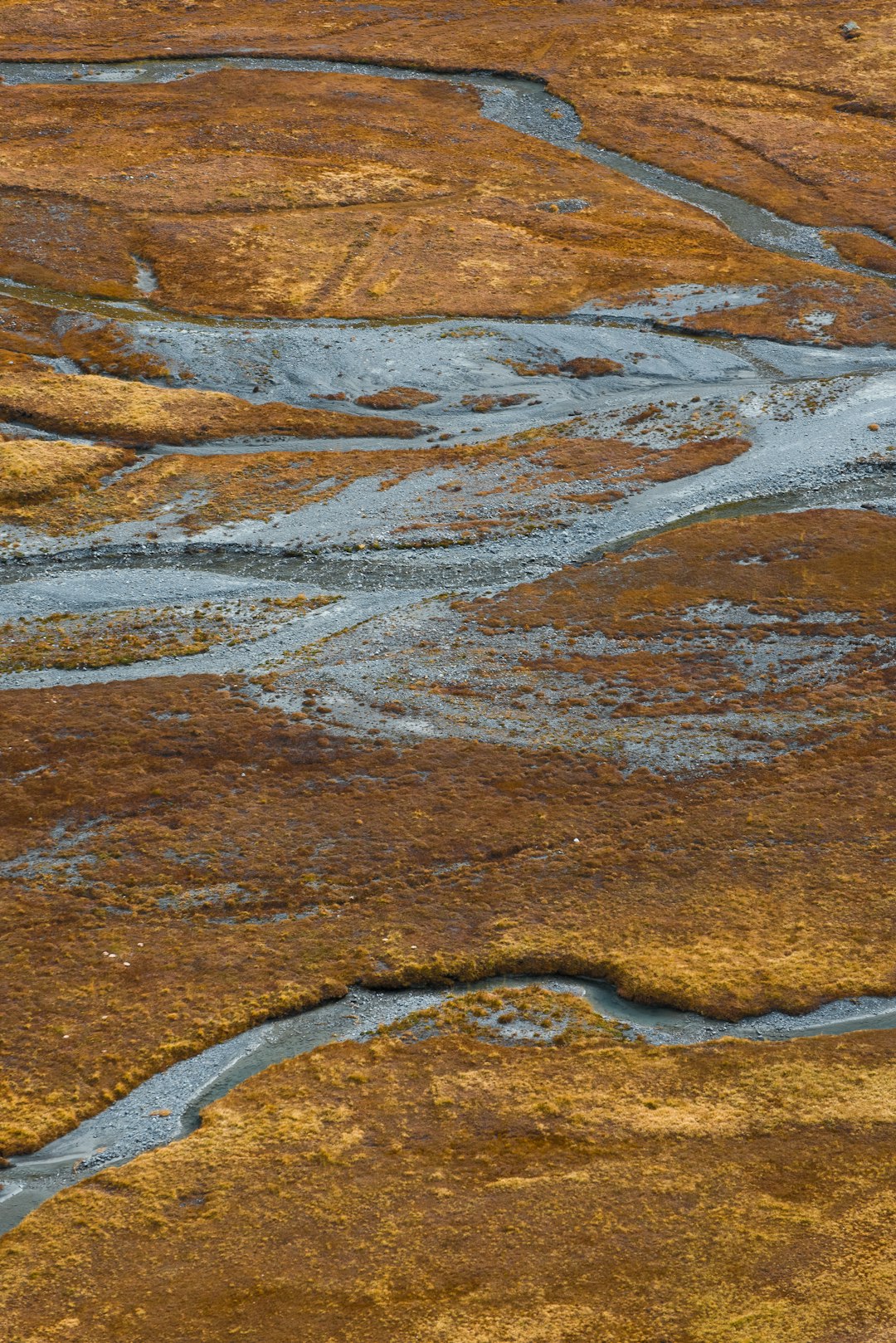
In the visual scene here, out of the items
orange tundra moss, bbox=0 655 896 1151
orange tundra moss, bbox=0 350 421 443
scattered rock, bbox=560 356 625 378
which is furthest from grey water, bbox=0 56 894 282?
orange tundra moss, bbox=0 655 896 1151

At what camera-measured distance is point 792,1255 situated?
3152 cm

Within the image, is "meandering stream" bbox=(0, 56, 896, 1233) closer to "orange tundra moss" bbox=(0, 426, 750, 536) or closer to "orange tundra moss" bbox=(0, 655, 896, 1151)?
"orange tundra moss" bbox=(0, 655, 896, 1151)

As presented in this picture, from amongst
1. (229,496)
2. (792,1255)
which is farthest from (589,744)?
(229,496)

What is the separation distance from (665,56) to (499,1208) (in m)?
152

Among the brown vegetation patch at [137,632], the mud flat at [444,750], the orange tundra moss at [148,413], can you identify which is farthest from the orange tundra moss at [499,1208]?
the orange tundra moss at [148,413]

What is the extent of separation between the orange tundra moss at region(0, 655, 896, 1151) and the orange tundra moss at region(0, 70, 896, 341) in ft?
175

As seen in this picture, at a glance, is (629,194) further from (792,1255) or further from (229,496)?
Result: (792,1255)

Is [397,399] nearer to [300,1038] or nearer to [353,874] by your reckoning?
[353,874]

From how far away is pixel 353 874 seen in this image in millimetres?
47250

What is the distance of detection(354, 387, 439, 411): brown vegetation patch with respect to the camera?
8456 centimetres

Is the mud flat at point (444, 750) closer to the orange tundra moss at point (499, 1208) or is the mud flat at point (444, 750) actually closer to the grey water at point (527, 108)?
the orange tundra moss at point (499, 1208)


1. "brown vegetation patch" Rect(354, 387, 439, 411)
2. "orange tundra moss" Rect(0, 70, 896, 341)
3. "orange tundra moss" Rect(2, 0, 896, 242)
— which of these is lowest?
"brown vegetation patch" Rect(354, 387, 439, 411)

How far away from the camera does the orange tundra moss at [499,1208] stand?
30.2 metres

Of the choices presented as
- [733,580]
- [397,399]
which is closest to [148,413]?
[397,399]
